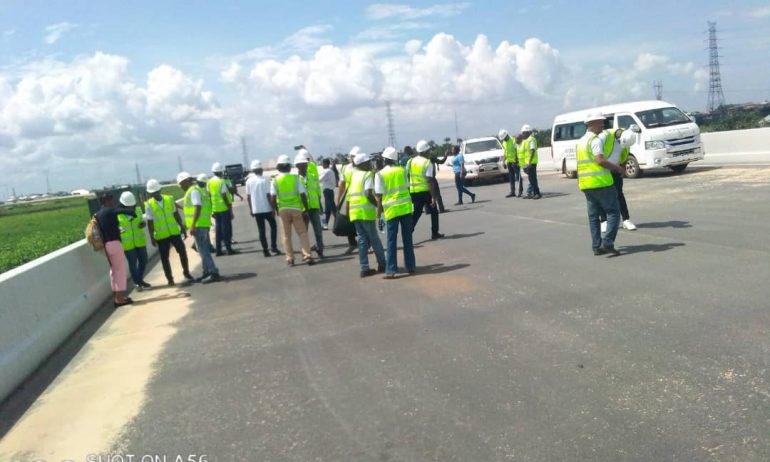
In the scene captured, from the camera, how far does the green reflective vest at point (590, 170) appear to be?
8.52 metres

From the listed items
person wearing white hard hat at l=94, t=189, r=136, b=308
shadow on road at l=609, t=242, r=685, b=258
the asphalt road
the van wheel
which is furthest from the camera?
the van wheel

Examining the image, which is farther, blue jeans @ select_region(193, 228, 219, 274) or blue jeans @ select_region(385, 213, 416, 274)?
blue jeans @ select_region(193, 228, 219, 274)

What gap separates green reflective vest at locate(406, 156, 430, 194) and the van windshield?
10.4 meters

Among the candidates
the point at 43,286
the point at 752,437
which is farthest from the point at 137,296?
the point at 752,437

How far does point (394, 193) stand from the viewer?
9008mm

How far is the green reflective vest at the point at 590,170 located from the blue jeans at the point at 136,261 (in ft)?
23.4

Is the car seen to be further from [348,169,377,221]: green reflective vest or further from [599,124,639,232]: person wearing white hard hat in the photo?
[348,169,377,221]: green reflective vest

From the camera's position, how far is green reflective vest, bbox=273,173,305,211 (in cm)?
1088

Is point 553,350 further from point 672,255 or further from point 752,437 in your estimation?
point 672,255

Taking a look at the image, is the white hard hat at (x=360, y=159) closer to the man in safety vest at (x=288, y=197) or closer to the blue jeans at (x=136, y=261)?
the man in safety vest at (x=288, y=197)

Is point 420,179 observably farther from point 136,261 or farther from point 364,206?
point 136,261

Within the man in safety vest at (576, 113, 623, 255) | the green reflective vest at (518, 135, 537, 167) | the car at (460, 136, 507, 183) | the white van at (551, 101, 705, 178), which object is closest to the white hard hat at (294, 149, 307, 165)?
the man in safety vest at (576, 113, 623, 255)

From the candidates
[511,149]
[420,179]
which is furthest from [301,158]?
[511,149]

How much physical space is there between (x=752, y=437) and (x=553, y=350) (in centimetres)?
182
